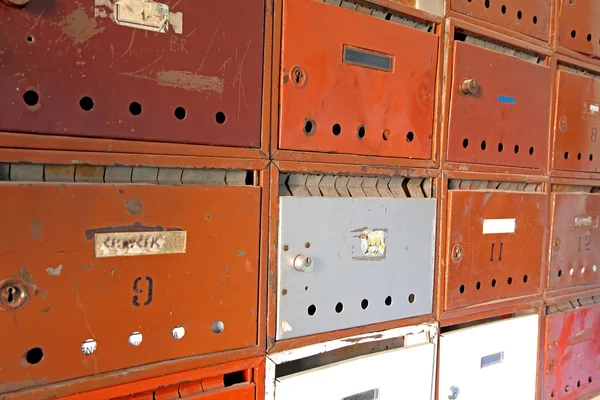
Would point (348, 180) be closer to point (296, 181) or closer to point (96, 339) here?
point (296, 181)

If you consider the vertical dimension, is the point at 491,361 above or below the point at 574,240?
below

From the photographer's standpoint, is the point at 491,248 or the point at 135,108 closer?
the point at 135,108

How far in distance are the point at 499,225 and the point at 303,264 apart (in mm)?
622

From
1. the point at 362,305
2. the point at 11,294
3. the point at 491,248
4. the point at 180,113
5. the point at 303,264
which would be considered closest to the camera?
the point at 11,294

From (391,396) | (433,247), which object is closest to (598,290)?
(433,247)

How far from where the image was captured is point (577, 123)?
138cm

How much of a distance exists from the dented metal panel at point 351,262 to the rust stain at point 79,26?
1.39ft

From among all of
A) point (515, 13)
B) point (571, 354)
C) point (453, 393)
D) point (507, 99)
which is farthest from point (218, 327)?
point (571, 354)

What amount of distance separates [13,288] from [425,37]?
3.09 ft

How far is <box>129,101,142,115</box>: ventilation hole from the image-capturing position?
0.71m

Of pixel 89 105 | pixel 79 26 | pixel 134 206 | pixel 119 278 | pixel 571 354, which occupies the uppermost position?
pixel 79 26

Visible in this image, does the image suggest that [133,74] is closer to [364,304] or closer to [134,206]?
[134,206]

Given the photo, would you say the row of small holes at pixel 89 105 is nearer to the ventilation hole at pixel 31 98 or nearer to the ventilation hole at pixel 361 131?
the ventilation hole at pixel 31 98

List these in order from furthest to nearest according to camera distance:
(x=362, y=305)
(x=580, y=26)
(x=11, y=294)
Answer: (x=580, y=26), (x=362, y=305), (x=11, y=294)
